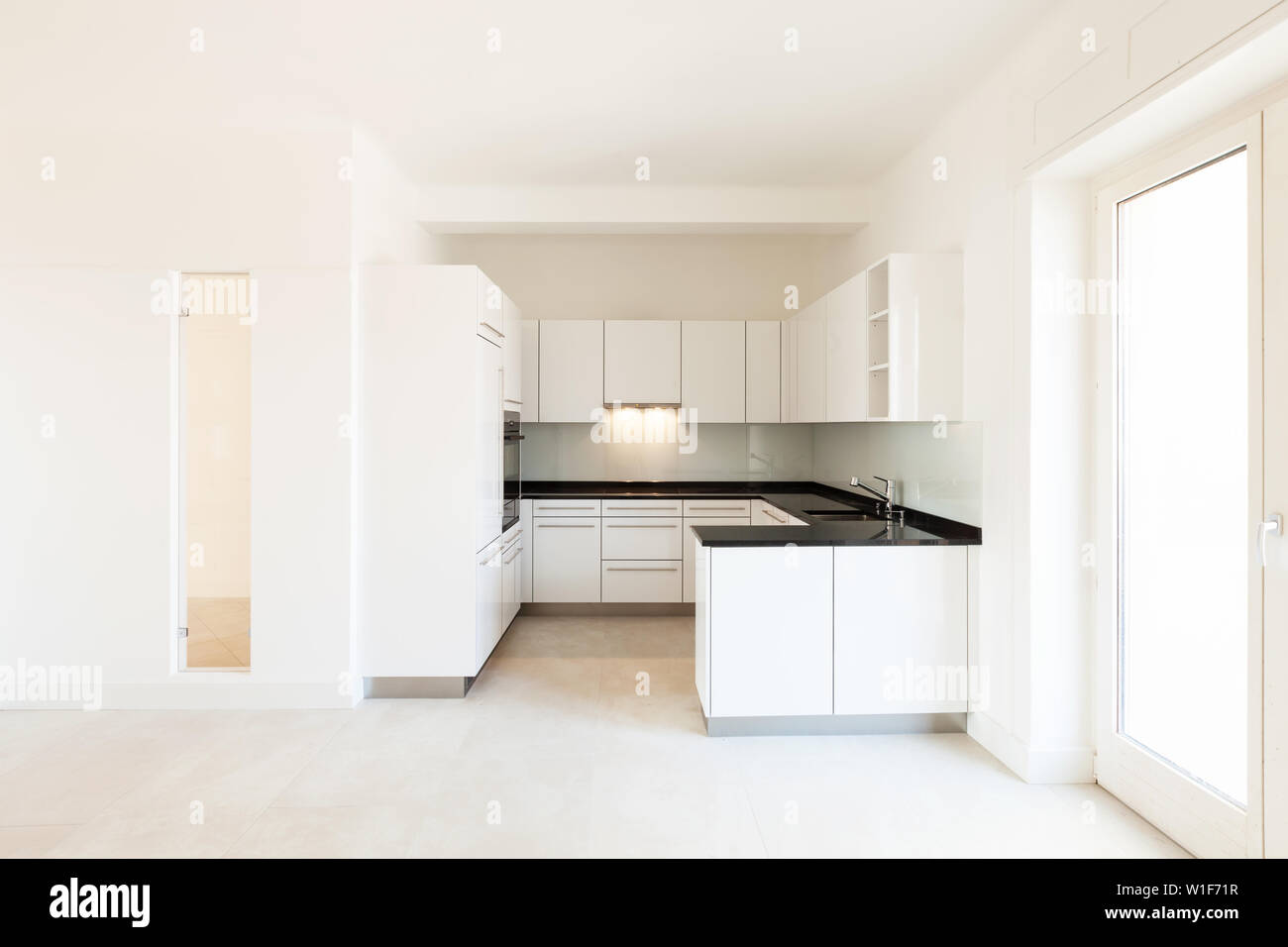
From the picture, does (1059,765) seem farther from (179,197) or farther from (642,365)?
(179,197)

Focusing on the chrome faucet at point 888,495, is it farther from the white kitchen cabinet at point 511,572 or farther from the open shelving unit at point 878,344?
the white kitchen cabinet at point 511,572

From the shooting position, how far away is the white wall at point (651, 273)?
231 inches

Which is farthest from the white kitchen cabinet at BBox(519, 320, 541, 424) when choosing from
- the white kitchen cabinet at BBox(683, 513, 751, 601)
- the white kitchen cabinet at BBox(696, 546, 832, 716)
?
the white kitchen cabinet at BBox(696, 546, 832, 716)

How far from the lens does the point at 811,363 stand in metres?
4.83

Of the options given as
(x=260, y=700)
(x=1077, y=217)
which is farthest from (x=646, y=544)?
(x=1077, y=217)

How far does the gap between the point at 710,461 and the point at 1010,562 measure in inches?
127

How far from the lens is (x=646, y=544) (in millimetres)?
5426

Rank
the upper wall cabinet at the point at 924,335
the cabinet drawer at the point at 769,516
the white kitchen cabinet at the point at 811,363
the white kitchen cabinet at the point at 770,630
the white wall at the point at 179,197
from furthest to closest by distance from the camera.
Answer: the white kitchen cabinet at the point at 811,363 < the cabinet drawer at the point at 769,516 < the white wall at the point at 179,197 < the upper wall cabinet at the point at 924,335 < the white kitchen cabinet at the point at 770,630

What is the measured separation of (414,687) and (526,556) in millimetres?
1673

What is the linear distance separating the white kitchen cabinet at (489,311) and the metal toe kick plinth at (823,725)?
231cm

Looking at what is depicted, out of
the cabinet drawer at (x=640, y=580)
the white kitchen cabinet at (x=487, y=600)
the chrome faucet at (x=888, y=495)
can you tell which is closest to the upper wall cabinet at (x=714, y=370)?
the cabinet drawer at (x=640, y=580)

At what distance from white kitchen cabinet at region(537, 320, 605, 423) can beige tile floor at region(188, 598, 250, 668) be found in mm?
2455

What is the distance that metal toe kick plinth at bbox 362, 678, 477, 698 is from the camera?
150 inches

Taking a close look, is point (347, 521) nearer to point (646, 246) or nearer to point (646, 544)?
point (646, 544)
